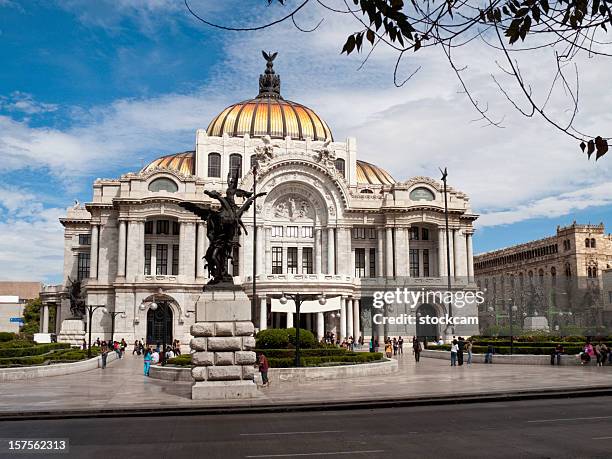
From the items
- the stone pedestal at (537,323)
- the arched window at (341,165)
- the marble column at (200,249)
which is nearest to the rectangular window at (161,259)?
the marble column at (200,249)

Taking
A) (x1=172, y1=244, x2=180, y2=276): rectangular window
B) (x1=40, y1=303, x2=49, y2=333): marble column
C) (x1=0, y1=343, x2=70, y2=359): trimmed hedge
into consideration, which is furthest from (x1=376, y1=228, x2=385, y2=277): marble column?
(x1=40, y1=303, x2=49, y2=333): marble column

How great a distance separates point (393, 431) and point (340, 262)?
183 ft

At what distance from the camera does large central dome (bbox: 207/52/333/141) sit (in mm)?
82375

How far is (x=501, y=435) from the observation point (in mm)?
14883

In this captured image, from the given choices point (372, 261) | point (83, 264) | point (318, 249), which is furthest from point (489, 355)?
point (83, 264)

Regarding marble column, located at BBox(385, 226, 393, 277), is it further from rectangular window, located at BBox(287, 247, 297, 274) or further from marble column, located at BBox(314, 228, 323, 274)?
rectangular window, located at BBox(287, 247, 297, 274)

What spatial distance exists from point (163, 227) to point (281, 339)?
40.7 meters

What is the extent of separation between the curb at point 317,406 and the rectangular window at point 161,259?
52.3m

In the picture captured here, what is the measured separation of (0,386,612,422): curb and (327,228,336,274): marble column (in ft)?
154

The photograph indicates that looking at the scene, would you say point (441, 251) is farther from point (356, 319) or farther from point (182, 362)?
point (182, 362)

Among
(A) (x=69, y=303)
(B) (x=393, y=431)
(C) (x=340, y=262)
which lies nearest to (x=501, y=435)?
(B) (x=393, y=431)

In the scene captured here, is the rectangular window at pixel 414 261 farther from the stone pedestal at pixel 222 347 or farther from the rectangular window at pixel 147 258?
the stone pedestal at pixel 222 347

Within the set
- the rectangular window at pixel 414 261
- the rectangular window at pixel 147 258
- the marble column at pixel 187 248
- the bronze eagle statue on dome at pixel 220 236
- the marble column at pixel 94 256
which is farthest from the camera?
the rectangular window at pixel 414 261

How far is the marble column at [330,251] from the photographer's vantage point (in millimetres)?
71125
